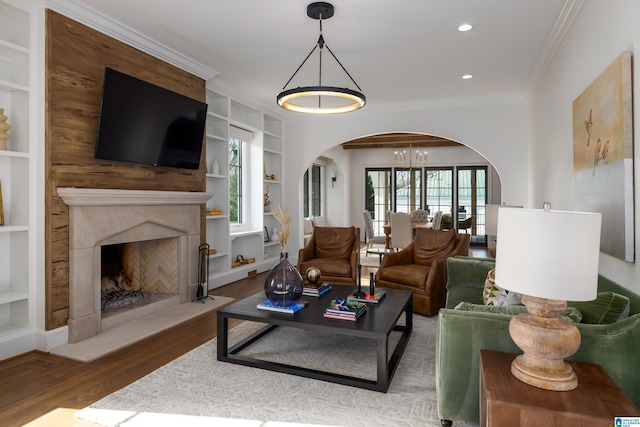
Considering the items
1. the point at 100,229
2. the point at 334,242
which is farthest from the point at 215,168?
the point at 100,229

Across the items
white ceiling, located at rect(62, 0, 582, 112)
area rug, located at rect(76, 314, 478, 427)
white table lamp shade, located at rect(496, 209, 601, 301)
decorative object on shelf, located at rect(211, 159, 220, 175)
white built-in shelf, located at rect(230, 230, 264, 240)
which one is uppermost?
white ceiling, located at rect(62, 0, 582, 112)

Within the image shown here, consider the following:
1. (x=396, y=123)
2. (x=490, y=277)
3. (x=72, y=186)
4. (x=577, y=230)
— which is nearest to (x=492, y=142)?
(x=396, y=123)

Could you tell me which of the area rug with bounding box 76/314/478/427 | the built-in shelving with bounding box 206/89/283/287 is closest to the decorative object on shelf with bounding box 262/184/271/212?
the built-in shelving with bounding box 206/89/283/287

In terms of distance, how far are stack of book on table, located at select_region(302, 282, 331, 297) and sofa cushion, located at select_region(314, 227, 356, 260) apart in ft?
5.75

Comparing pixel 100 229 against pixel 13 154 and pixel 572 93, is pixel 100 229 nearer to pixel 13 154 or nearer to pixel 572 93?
pixel 13 154

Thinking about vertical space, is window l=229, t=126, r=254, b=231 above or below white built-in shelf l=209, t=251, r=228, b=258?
above

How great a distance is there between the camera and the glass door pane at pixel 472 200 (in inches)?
408

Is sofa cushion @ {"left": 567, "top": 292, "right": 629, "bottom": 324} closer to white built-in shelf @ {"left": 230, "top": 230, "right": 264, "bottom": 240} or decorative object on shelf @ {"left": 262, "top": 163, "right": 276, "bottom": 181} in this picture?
white built-in shelf @ {"left": 230, "top": 230, "right": 264, "bottom": 240}

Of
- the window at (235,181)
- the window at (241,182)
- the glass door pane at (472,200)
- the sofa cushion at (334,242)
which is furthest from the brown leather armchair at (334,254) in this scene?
the glass door pane at (472,200)

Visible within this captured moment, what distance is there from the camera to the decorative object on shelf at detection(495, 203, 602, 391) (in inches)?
57.5

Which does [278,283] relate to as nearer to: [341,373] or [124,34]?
[341,373]

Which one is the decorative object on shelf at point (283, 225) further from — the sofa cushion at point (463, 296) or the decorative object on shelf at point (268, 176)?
the sofa cushion at point (463, 296)

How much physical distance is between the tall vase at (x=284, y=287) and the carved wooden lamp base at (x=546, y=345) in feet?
5.63

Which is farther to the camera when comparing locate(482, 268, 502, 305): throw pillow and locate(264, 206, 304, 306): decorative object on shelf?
locate(264, 206, 304, 306): decorative object on shelf
